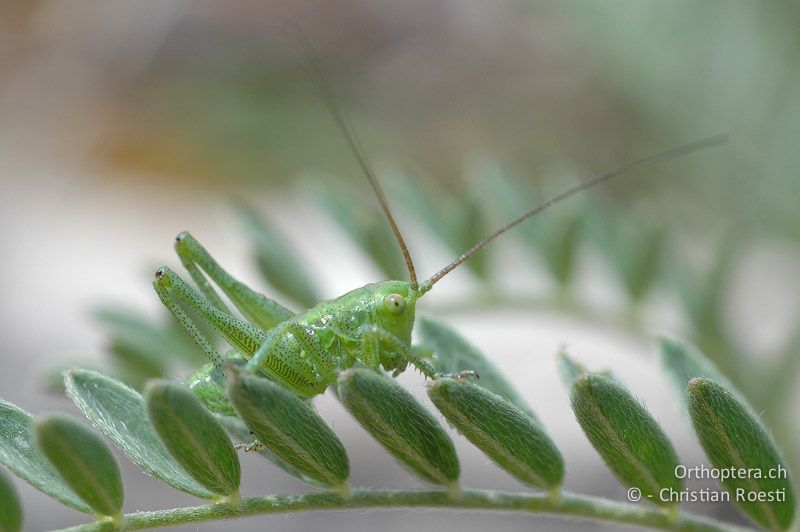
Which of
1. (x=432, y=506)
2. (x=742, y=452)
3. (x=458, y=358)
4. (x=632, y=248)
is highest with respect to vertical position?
(x=632, y=248)

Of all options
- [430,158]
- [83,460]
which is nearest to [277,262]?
[83,460]

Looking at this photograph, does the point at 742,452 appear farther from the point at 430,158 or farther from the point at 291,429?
the point at 430,158

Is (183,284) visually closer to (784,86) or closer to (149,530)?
(149,530)

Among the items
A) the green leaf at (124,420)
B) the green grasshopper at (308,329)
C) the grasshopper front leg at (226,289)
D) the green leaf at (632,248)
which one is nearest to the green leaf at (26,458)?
the green leaf at (124,420)

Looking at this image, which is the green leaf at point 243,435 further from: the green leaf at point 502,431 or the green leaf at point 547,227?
the green leaf at point 547,227

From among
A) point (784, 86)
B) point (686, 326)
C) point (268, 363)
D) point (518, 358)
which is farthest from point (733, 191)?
point (268, 363)

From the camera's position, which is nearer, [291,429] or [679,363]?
[291,429]
